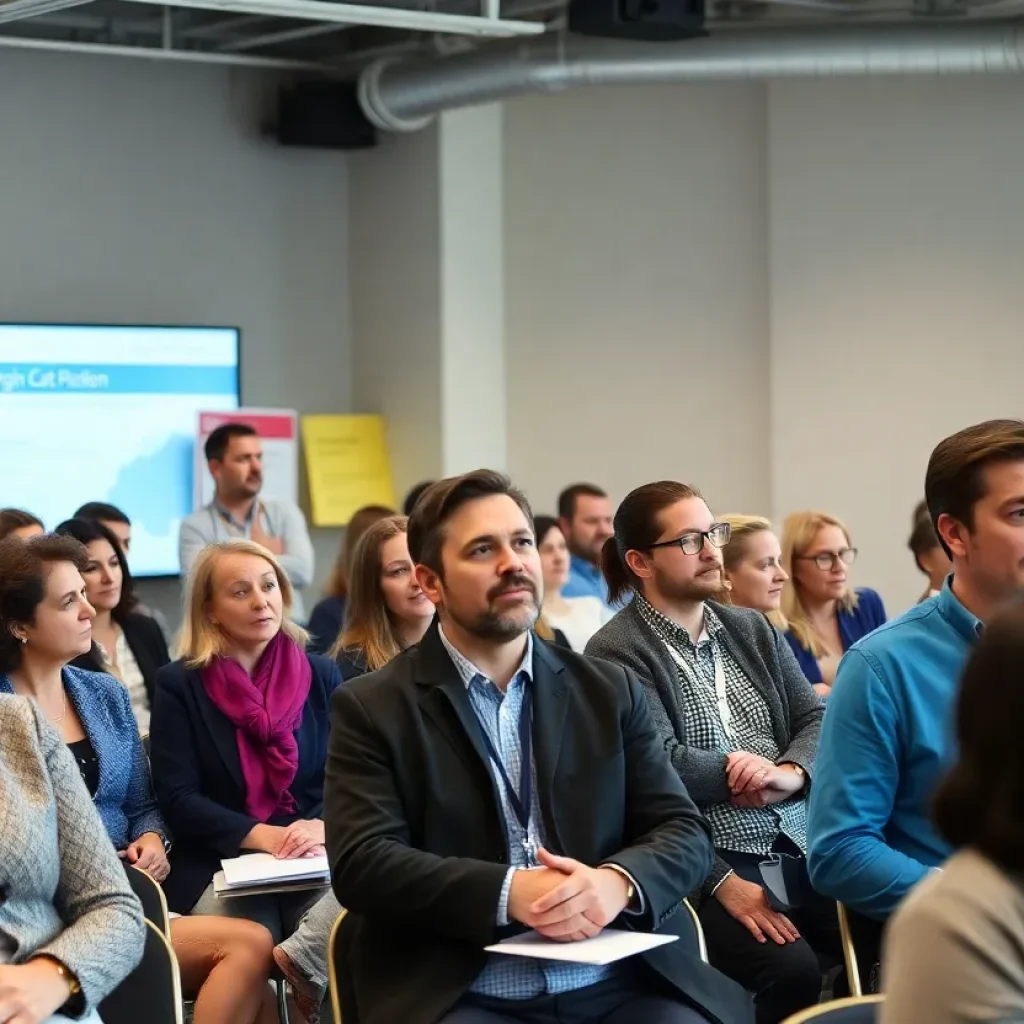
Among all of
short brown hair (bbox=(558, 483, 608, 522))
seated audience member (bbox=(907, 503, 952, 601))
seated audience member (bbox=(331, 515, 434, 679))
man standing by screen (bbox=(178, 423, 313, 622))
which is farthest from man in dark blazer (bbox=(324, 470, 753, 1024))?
short brown hair (bbox=(558, 483, 608, 522))

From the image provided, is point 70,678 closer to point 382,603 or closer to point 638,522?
point 382,603

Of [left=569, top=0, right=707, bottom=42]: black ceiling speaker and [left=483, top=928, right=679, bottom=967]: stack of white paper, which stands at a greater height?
[left=569, top=0, right=707, bottom=42]: black ceiling speaker

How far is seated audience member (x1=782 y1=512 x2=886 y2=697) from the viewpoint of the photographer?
5.48 metres

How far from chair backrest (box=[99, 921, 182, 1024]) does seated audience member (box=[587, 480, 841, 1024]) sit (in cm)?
114

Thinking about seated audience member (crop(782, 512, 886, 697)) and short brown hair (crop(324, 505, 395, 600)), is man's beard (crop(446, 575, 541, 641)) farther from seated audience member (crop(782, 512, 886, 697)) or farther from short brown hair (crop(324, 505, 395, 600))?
short brown hair (crop(324, 505, 395, 600))

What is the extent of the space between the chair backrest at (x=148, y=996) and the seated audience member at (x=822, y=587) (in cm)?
294

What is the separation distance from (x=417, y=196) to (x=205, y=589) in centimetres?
445

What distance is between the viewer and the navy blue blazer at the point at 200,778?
395cm

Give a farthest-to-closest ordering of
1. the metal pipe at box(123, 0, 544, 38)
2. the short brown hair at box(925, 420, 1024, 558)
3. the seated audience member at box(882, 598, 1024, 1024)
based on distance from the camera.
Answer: the metal pipe at box(123, 0, 544, 38), the short brown hair at box(925, 420, 1024, 558), the seated audience member at box(882, 598, 1024, 1024)

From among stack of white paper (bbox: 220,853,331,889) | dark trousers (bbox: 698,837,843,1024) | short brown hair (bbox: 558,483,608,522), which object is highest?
short brown hair (bbox: 558,483,608,522)

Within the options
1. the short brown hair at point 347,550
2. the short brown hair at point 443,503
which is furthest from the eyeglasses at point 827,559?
the short brown hair at point 443,503

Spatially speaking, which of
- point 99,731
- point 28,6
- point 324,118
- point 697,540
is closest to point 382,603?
point 99,731

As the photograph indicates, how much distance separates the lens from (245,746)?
13.4ft

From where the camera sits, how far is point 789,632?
17.2 feet
